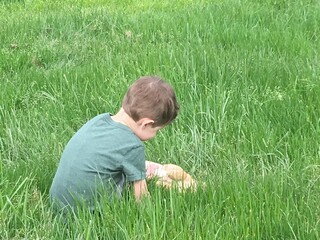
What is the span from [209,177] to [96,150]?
22.5 inches

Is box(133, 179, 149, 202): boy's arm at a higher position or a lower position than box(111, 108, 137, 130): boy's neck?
lower

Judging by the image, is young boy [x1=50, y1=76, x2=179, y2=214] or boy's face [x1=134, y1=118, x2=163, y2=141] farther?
boy's face [x1=134, y1=118, x2=163, y2=141]

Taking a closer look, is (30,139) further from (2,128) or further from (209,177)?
(209,177)

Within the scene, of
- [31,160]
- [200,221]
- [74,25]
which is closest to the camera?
[200,221]

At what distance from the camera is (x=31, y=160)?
9.54ft

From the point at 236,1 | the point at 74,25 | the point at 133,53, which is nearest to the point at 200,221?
the point at 133,53

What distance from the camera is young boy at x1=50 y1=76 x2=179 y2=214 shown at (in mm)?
2486

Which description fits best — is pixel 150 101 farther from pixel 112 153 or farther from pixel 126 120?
pixel 112 153

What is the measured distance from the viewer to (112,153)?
2.49 m

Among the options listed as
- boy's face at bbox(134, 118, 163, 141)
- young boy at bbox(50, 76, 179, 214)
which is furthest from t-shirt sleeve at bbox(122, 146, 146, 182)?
boy's face at bbox(134, 118, 163, 141)

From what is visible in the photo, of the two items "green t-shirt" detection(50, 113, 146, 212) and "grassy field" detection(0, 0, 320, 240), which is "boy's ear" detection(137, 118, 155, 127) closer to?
"green t-shirt" detection(50, 113, 146, 212)

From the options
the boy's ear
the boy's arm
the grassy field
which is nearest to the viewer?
the grassy field

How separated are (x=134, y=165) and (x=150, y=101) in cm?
29

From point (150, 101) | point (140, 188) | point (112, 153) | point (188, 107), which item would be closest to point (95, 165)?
point (112, 153)
